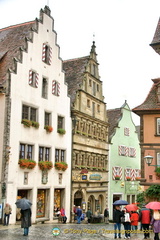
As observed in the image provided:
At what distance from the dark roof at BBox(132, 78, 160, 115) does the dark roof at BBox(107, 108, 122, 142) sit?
41.0ft

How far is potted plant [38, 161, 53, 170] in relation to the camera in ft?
92.8

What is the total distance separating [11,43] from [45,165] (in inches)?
403

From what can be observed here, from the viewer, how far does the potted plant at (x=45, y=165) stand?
2828 centimetres

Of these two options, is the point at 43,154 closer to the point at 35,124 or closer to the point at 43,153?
the point at 43,153

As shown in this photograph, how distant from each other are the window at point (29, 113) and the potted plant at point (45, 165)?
335cm

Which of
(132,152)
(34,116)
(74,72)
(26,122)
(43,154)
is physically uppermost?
(74,72)

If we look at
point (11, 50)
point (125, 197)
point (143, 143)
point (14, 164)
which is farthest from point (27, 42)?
point (125, 197)

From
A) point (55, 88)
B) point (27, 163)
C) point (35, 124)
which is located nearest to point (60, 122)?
point (55, 88)

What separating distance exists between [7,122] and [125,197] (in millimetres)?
21479

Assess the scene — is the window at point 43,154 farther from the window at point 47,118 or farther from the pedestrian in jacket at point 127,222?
the pedestrian in jacket at point 127,222

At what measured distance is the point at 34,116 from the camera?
2861 cm

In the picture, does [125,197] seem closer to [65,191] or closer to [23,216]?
[65,191]

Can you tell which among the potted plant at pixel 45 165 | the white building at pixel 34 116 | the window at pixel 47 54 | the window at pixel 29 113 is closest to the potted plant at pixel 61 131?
the white building at pixel 34 116

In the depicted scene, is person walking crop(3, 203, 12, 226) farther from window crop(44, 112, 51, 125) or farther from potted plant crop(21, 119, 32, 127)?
window crop(44, 112, 51, 125)
